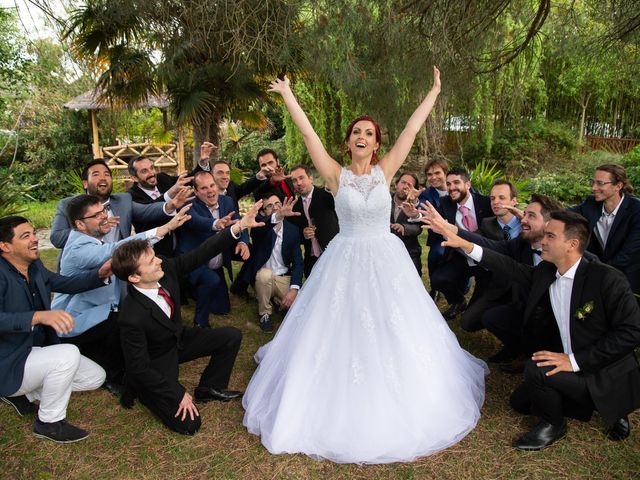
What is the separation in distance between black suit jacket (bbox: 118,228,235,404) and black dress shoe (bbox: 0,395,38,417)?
0.74 m


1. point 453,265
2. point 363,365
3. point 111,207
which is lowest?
point 363,365

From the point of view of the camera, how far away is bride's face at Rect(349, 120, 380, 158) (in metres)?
3.39

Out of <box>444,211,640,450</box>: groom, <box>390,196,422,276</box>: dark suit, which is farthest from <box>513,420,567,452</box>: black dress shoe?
<box>390,196,422,276</box>: dark suit

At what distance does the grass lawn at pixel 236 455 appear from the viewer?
9.40 ft

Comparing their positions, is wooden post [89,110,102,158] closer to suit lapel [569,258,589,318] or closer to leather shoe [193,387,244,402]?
leather shoe [193,387,244,402]

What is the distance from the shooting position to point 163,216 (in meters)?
5.04

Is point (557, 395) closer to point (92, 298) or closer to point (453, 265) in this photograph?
point (453, 265)

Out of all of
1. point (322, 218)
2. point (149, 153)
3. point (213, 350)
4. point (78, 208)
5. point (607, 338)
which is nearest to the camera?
point (607, 338)

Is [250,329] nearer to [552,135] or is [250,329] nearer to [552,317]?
[552,317]

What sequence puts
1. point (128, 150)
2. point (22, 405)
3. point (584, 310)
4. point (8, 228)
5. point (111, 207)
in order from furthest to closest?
point (128, 150), point (111, 207), point (22, 405), point (8, 228), point (584, 310)

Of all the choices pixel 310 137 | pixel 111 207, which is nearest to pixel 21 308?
pixel 111 207

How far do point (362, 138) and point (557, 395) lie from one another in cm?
207

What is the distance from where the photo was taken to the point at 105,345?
12.9 ft

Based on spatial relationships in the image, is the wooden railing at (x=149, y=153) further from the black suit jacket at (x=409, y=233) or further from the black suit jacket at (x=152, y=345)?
the black suit jacket at (x=152, y=345)
